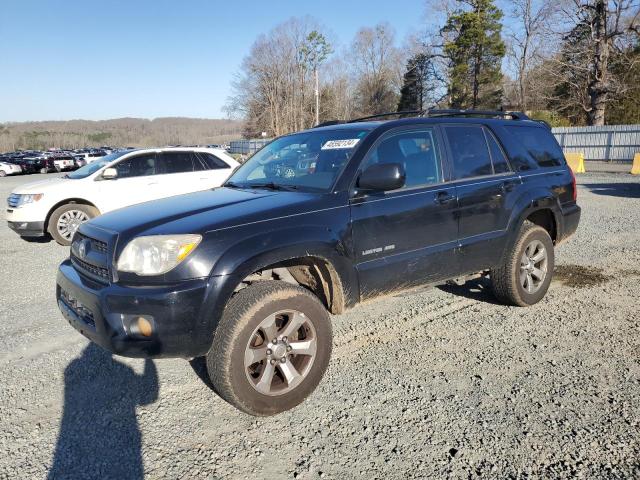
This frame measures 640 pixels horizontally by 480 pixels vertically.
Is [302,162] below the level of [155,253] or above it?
above

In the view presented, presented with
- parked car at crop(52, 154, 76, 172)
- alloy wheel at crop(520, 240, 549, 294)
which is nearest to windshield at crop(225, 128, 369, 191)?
alloy wheel at crop(520, 240, 549, 294)

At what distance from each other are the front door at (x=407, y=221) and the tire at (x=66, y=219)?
658 centimetres

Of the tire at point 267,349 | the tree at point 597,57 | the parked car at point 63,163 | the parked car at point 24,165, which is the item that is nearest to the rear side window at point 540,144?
the tire at point 267,349

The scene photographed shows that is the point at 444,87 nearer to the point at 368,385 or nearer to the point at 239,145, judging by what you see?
the point at 239,145

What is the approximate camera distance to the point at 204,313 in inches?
105

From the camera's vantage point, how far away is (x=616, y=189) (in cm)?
1336

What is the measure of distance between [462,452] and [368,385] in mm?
862

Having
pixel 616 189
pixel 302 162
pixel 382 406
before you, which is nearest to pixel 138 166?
pixel 302 162

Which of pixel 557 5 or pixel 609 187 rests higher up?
pixel 557 5

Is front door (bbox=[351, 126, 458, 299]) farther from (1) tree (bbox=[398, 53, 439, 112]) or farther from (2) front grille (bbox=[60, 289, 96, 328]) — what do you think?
(1) tree (bbox=[398, 53, 439, 112])

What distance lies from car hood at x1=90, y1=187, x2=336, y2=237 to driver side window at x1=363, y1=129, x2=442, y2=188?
2.31ft

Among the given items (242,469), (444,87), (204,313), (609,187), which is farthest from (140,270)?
(444,87)

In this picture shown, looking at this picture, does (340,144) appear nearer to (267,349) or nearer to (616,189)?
(267,349)

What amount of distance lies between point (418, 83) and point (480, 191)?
54.2m
